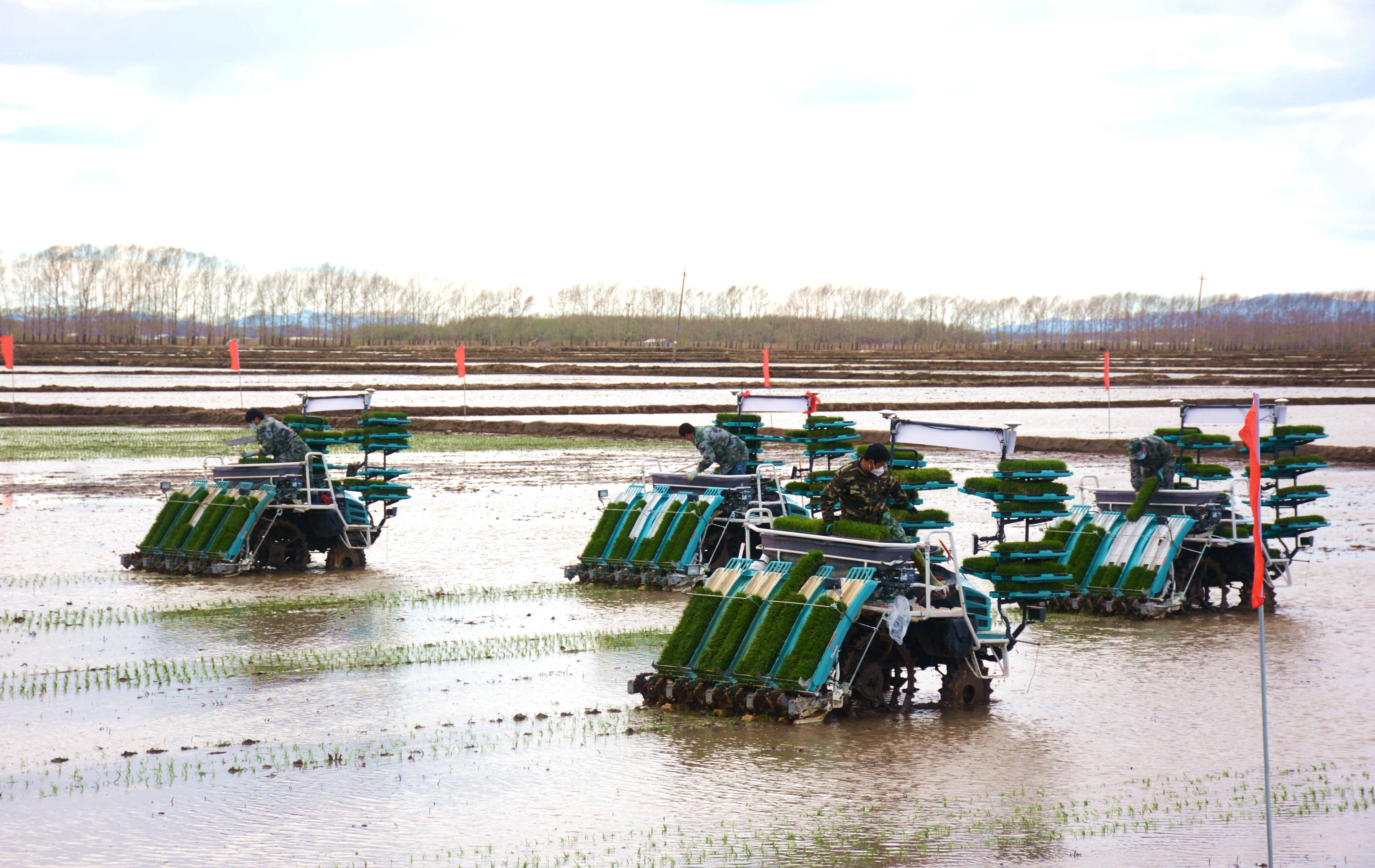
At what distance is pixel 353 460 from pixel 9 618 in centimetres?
2138

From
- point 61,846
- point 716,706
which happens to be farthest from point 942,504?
point 61,846

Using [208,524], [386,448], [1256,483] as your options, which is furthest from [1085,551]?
[208,524]

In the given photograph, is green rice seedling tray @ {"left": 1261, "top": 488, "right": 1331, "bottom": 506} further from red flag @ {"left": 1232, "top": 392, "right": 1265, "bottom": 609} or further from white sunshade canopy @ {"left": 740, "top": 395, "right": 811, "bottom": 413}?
red flag @ {"left": 1232, "top": 392, "right": 1265, "bottom": 609}

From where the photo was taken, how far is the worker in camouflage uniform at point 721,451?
17531mm

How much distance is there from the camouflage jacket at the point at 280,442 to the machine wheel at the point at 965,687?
11238 mm

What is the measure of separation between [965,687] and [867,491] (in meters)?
2.01

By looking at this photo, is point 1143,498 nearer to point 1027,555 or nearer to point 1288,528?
point 1288,528

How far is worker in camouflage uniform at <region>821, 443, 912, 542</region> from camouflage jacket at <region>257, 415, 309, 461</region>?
1051 cm

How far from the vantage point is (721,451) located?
17547 millimetres

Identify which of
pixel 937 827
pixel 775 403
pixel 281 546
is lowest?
pixel 937 827

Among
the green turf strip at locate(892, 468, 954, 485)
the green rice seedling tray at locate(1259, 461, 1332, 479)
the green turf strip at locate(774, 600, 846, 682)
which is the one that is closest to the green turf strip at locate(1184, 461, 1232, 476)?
the green rice seedling tray at locate(1259, 461, 1332, 479)

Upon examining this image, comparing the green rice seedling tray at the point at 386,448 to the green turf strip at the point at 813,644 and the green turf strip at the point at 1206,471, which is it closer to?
the green turf strip at the point at 813,644

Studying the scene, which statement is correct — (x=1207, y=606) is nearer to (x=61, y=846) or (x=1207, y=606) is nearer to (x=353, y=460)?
(x=61, y=846)

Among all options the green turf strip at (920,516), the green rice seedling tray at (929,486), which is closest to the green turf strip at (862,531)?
the green turf strip at (920,516)
